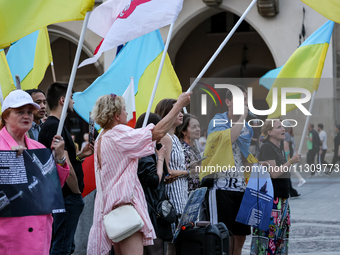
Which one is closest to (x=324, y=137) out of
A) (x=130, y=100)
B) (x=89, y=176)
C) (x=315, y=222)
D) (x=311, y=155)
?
(x=311, y=155)

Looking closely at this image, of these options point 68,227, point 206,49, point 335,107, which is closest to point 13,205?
point 68,227

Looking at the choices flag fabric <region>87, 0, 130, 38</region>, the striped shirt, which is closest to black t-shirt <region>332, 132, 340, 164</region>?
the striped shirt

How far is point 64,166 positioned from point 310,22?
12100 mm

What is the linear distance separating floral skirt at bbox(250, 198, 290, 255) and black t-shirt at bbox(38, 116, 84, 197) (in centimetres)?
198

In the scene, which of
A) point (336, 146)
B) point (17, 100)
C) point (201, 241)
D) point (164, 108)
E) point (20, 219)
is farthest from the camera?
point (336, 146)

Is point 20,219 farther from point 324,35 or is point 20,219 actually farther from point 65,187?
point 324,35

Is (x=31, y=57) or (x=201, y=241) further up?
(x=31, y=57)

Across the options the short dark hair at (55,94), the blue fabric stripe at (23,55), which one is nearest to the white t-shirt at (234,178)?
the short dark hair at (55,94)

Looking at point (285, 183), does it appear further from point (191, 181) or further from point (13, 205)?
point (13, 205)

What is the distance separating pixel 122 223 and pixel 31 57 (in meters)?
4.23

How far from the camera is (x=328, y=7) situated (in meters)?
5.16

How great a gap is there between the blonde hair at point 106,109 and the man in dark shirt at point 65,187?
0.75m

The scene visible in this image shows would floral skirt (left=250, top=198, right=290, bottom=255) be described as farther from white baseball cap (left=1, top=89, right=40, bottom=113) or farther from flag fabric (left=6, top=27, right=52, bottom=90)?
flag fabric (left=6, top=27, right=52, bottom=90)

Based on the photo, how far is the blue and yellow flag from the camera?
529 cm
